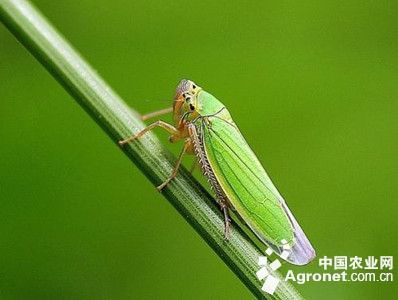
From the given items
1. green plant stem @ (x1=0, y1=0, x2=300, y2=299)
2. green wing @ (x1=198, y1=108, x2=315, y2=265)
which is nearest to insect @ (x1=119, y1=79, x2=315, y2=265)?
green wing @ (x1=198, y1=108, x2=315, y2=265)

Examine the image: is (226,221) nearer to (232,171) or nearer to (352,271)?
(232,171)

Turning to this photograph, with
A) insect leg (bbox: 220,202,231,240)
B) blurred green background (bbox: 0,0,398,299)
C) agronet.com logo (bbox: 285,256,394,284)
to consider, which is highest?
blurred green background (bbox: 0,0,398,299)

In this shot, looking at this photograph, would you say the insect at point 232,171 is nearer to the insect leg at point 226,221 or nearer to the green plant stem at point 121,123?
the insect leg at point 226,221

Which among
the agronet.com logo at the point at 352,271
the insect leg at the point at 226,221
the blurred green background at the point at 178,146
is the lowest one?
the insect leg at the point at 226,221

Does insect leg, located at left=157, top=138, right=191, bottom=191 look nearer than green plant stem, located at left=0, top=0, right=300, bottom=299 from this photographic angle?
No

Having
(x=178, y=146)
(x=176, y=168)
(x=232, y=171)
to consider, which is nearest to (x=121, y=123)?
(x=176, y=168)

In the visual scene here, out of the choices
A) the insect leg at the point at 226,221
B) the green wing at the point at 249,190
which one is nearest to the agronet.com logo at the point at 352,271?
the green wing at the point at 249,190

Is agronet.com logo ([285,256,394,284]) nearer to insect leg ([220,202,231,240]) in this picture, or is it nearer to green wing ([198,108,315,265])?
green wing ([198,108,315,265])
